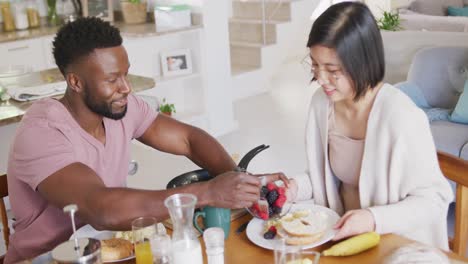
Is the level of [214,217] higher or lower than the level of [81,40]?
lower

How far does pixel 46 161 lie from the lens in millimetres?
1531

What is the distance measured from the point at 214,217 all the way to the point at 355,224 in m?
0.36

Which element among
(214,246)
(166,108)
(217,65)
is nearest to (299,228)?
(214,246)

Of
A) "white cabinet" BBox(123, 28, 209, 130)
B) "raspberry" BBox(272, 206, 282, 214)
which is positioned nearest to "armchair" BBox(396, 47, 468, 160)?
"white cabinet" BBox(123, 28, 209, 130)

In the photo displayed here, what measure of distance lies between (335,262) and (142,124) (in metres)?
0.88

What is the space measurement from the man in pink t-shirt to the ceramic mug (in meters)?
0.03

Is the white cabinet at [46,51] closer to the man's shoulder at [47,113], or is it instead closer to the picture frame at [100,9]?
the picture frame at [100,9]

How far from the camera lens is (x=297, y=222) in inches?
58.7

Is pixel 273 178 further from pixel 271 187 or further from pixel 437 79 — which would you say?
pixel 437 79

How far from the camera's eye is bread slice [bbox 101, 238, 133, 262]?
1.43 meters

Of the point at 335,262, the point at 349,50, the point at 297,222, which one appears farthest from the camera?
the point at 349,50

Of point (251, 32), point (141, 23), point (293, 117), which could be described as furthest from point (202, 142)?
point (251, 32)

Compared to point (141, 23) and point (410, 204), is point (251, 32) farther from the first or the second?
point (410, 204)

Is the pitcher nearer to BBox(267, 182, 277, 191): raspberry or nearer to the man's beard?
BBox(267, 182, 277, 191): raspberry
